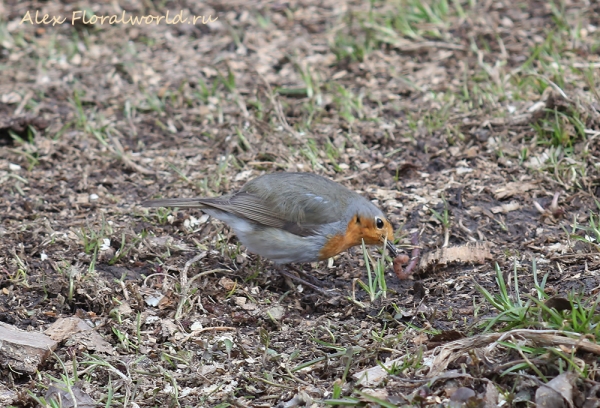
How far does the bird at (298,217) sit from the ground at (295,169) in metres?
0.23

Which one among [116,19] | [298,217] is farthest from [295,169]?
[116,19]

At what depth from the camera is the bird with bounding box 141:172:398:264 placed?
4719 millimetres

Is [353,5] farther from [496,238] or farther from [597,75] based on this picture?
[496,238]

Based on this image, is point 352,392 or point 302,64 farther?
point 302,64

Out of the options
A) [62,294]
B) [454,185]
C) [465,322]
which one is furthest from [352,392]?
[454,185]

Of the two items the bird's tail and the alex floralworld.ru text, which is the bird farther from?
the alex floralworld.ru text

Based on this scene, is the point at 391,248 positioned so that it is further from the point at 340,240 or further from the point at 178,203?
the point at 178,203

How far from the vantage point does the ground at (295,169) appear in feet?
11.9

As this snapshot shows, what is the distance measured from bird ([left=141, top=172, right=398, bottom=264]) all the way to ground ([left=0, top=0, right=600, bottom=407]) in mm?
227

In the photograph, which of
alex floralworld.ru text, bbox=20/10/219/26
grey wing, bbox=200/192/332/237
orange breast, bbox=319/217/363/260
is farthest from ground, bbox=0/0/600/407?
grey wing, bbox=200/192/332/237

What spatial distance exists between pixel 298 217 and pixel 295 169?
3.04 feet

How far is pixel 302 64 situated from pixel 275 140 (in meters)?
1.40

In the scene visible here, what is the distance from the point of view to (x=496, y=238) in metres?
4.84

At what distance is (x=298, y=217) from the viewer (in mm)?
4824
